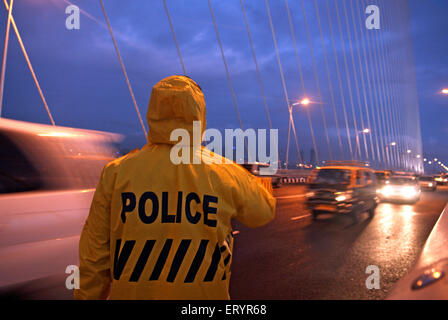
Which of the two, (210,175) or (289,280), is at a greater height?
(210,175)

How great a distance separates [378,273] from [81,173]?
4.31 meters

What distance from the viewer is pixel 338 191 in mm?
9602

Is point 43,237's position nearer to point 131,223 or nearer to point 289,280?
point 131,223

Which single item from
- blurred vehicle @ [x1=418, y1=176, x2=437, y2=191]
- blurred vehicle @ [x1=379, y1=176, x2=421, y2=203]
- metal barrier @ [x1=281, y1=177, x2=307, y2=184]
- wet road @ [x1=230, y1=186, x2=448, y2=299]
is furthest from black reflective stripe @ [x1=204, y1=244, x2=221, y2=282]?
blurred vehicle @ [x1=418, y1=176, x2=437, y2=191]

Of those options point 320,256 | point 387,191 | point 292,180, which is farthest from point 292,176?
point 320,256

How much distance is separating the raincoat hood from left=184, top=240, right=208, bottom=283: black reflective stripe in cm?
50

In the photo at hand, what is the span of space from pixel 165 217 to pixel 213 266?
315 millimetres

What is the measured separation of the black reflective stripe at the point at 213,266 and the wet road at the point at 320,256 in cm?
261

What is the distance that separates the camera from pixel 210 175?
1555 mm

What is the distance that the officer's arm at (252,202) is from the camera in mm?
1585

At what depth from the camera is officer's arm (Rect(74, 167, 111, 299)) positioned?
1568 mm

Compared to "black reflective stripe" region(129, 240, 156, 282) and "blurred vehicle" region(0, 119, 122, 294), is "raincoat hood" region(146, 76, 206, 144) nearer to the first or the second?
"black reflective stripe" region(129, 240, 156, 282)
